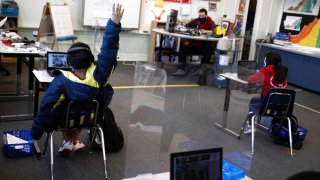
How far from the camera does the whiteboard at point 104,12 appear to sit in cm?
714

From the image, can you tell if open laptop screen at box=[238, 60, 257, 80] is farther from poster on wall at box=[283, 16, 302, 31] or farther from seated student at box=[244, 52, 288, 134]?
poster on wall at box=[283, 16, 302, 31]

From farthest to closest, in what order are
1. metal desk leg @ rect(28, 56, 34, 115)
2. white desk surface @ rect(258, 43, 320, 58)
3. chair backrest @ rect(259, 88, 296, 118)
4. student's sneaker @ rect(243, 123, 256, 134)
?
white desk surface @ rect(258, 43, 320, 58) → student's sneaker @ rect(243, 123, 256, 134) → metal desk leg @ rect(28, 56, 34, 115) → chair backrest @ rect(259, 88, 296, 118)

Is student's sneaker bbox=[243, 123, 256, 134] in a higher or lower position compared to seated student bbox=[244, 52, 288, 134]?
lower

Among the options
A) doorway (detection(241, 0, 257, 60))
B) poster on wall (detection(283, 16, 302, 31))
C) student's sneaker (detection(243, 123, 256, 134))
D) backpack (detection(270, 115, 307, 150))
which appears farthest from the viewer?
doorway (detection(241, 0, 257, 60))

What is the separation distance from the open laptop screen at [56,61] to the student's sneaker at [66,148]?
738mm

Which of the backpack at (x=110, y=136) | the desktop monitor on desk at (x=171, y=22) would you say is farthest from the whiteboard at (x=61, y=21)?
the backpack at (x=110, y=136)

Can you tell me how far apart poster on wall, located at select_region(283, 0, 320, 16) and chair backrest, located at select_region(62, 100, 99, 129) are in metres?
6.07

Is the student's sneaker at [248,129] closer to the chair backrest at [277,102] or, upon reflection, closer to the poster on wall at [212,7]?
the chair backrest at [277,102]

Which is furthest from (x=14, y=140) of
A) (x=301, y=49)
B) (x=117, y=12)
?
(x=301, y=49)

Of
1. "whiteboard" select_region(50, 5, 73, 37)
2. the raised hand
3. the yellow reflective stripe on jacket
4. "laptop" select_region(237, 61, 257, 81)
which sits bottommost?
"laptop" select_region(237, 61, 257, 81)

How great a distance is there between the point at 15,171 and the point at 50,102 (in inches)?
27.1

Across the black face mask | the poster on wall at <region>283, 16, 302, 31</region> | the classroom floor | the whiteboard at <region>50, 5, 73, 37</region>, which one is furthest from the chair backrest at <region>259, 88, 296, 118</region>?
the poster on wall at <region>283, 16, 302, 31</region>

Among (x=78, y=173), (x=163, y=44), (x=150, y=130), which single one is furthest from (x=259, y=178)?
(x=163, y=44)

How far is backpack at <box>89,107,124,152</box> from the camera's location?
3463mm
